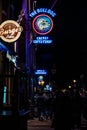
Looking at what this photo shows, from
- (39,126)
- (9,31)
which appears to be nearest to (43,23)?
(9,31)

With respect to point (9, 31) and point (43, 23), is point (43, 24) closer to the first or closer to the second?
point (43, 23)

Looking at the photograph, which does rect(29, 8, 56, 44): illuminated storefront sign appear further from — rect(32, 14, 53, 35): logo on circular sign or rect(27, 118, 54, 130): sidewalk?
rect(27, 118, 54, 130): sidewalk

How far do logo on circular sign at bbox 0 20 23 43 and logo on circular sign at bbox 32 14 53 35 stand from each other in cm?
666

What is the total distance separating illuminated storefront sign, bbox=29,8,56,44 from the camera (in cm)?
3030

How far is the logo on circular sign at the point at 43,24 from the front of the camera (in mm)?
30234

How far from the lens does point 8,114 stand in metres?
12.0

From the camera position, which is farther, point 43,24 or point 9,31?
point 43,24

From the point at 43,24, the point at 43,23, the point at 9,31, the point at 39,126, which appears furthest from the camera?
the point at 43,24

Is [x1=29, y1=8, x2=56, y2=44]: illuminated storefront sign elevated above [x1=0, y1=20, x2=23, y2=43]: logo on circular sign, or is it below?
above

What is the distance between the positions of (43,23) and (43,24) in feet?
0.83

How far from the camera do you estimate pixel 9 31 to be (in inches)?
910

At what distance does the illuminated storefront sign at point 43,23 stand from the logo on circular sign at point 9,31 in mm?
6326

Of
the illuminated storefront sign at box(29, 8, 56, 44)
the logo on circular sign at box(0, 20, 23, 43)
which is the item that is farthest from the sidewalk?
the illuminated storefront sign at box(29, 8, 56, 44)

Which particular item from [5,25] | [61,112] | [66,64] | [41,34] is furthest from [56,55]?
[61,112]
